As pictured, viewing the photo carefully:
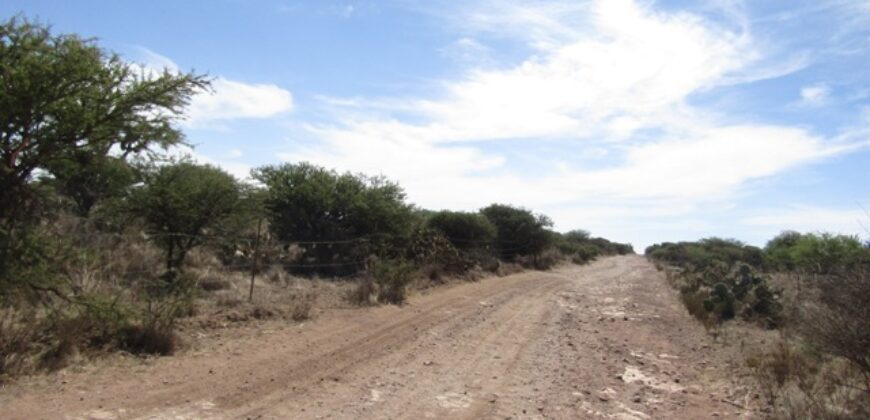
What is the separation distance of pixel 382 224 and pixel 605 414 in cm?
1621

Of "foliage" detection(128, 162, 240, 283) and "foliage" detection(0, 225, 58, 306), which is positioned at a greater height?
"foliage" detection(128, 162, 240, 283)

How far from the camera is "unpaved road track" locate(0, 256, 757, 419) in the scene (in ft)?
21.7

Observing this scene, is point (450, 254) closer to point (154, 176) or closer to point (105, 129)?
point (154, 176)

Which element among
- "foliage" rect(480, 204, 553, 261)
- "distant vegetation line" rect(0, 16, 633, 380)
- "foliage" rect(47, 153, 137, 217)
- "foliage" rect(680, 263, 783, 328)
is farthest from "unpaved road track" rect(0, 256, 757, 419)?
"foliage" rect(480, 204, 553, 261)

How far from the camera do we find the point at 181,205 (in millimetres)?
14797

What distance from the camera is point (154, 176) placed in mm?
15117

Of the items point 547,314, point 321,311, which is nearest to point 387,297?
point 321,311

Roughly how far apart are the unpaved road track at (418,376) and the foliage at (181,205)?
4733mm

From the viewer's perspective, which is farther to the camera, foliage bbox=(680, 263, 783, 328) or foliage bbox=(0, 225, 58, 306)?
foliage bbox=(680, 263, 783, 328)

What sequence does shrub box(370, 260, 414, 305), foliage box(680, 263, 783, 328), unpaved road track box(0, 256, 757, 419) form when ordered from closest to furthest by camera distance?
1. unpaved road track box(0, 256, 757, 419)
2. shrub box(370, 260, 414, 305)
3. foliage box(680, 263, 783, 328)

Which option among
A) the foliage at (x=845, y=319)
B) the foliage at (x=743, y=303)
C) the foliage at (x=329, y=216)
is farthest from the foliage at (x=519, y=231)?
the foliage at (x=845, y=319)

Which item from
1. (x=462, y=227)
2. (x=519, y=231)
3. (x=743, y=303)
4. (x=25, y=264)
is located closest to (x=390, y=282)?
(x=25, y=264)

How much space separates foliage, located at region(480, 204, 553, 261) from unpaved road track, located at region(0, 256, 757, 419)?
23.3m

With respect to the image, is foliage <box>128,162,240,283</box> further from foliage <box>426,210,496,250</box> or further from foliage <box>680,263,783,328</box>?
foliage <box>426,210,496,250</box>
